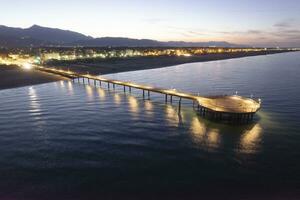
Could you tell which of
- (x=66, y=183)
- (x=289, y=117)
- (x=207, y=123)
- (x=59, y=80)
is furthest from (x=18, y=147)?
(x=59, y=80)

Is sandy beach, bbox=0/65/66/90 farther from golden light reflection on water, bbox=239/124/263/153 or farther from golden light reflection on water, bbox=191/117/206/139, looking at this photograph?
golden light reflection on water, bbox=239/124/263/153

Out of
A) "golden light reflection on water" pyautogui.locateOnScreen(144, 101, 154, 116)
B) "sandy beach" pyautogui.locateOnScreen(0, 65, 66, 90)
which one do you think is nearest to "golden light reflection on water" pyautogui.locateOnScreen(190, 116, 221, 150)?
"golden light reflection on water" pyautogui.locateOnScreen(144, 101, 154, 116)

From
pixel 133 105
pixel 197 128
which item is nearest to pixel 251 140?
pixel 197 128

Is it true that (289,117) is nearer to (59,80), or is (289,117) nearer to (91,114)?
(91,114)

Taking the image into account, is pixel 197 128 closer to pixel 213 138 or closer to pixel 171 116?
pixel 213 138

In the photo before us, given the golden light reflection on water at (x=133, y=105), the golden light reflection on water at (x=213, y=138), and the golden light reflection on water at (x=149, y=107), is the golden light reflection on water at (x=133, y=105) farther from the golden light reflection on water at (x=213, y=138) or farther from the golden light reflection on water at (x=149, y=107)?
the golden light reflection on water at (x=213, y=138)
